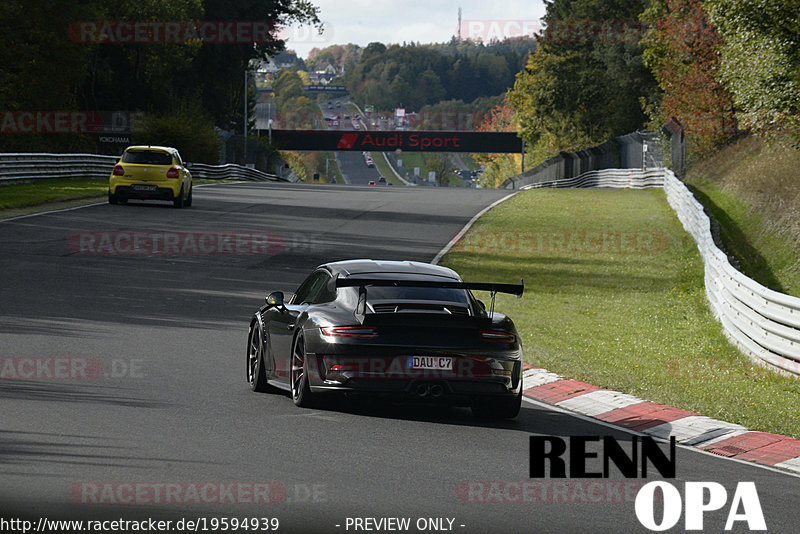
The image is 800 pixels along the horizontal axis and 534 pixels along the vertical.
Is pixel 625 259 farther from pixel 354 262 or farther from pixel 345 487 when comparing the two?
pixel 345 487

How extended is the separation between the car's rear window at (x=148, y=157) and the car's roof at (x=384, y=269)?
79.5 feet

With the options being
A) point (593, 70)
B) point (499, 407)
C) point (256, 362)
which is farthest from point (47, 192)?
point (593, 70)

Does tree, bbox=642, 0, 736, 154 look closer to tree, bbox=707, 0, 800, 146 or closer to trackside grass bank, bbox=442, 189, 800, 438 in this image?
trackside grass bank, bbox=442, 189, 800, 438

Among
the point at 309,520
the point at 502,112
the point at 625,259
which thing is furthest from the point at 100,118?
the point at 502,112

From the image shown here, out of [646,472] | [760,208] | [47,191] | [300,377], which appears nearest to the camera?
[646,472]

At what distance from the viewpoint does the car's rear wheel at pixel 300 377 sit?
10.2 meters

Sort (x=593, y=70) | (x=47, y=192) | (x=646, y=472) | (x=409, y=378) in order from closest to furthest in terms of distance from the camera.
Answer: (x=646, y=472) < (x=409, y=378) < (x=47, y=192) < (x=593, y=70)

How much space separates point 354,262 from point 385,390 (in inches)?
77.6

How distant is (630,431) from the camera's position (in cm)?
1008

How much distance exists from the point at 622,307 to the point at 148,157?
1843 centimetres

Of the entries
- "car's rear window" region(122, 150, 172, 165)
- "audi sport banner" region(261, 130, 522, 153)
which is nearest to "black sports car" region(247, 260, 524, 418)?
"car's rear window" region(122, 150, 172, 165)

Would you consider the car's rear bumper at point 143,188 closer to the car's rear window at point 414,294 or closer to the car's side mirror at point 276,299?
the car's side mirror at point 276,299

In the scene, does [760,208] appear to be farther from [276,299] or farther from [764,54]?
[276,299]

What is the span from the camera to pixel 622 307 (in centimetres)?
2045
